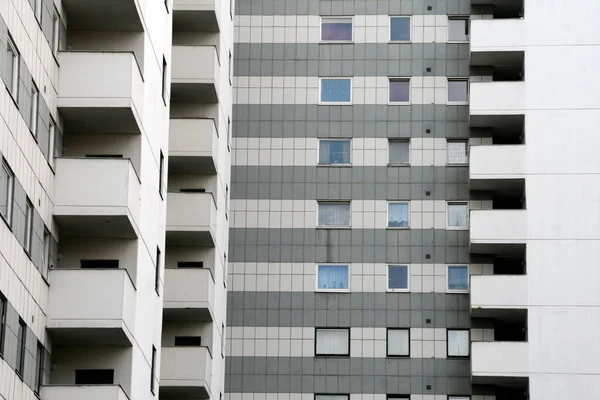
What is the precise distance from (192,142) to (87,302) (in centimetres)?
1683

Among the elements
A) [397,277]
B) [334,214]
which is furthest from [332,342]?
[334,214]

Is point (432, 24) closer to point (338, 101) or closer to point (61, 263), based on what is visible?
point (338, 101)

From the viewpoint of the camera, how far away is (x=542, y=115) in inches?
2579

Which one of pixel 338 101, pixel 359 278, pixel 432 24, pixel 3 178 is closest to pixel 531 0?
pixel 432 24

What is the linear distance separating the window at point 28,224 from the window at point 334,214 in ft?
102

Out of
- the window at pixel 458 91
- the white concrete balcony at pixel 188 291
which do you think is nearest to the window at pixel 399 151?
the window at pixel 458 91

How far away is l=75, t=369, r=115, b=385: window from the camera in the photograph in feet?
136

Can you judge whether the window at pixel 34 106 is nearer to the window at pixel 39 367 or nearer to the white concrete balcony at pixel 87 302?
the white concrete balcony at pixel 87 302

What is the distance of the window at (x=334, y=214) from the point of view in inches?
2650

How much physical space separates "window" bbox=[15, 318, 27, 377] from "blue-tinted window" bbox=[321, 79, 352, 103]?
1340 inches

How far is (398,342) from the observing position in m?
65.6

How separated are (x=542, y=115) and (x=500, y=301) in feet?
26.6

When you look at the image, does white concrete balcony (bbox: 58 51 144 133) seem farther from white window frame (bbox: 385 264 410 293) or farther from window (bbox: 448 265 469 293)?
window (bbox: 448 265 469 293)

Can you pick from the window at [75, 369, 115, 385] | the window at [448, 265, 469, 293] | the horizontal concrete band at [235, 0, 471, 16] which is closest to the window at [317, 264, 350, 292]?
the window at [448, 265, 469, 293]
